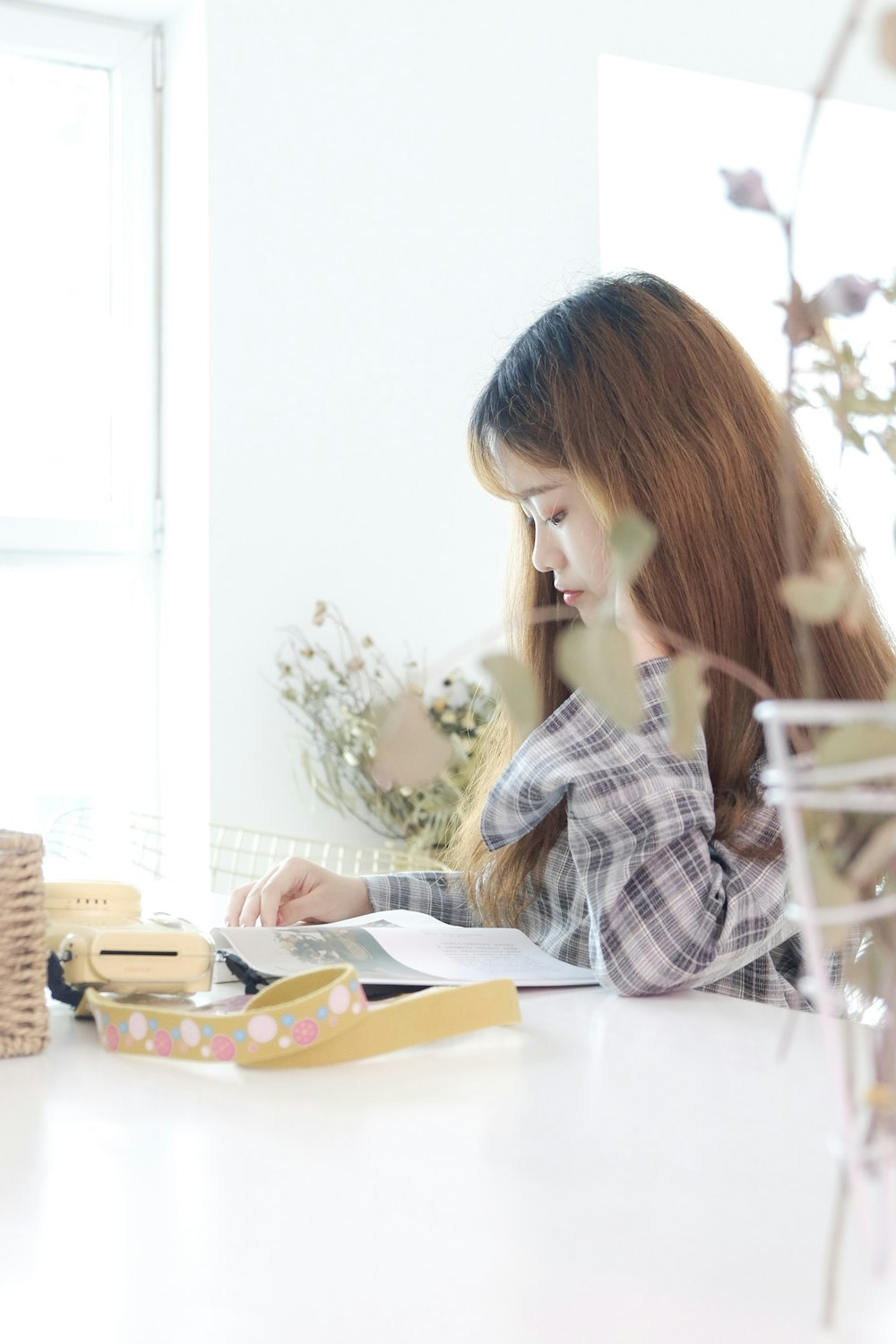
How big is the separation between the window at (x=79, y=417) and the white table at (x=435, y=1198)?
2.13 meters

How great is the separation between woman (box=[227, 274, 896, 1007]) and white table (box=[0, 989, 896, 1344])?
0.24m

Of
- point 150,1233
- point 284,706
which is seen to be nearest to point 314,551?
point 284,706

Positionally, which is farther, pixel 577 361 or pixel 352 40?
pixel 352 40

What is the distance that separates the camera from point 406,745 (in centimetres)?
29

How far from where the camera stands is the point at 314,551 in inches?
109

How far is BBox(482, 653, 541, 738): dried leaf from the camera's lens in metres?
0.27

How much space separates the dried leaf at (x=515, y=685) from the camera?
275 millimetres

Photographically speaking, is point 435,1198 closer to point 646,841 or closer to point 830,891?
point 830,891

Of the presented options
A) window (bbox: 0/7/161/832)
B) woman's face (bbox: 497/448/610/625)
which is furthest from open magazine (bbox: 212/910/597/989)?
window (bbox: 0/7/161/832)

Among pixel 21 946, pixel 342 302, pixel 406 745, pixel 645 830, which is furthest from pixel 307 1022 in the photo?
pixel 342 302

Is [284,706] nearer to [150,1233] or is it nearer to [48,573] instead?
[48,573]

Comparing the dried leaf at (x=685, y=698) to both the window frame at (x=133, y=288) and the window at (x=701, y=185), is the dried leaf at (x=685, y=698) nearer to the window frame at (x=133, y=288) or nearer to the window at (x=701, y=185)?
the window frame at (x=133, y=288)

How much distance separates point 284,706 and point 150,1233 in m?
2.25

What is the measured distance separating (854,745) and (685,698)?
0.11ft
